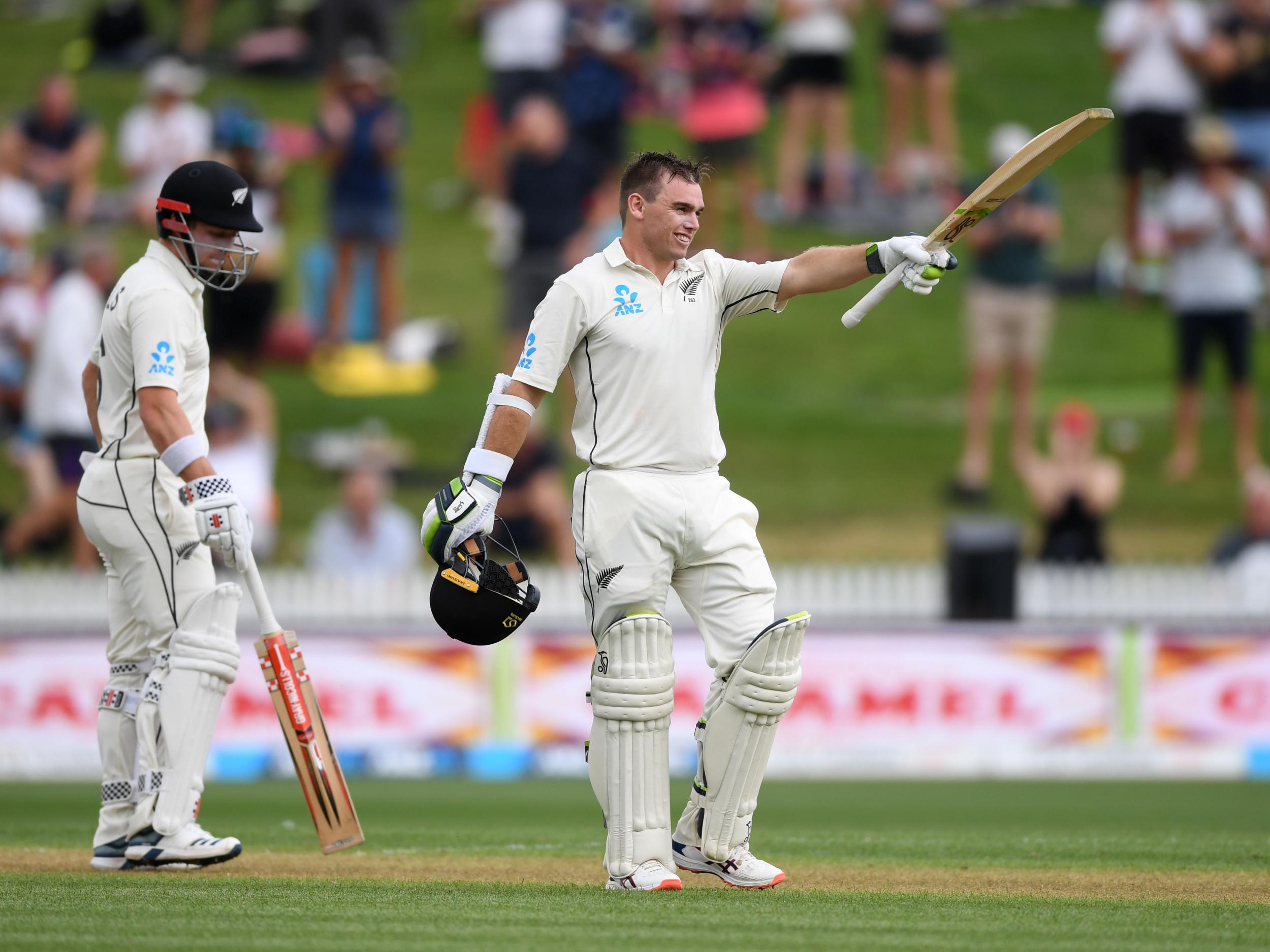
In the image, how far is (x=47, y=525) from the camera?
12922mm

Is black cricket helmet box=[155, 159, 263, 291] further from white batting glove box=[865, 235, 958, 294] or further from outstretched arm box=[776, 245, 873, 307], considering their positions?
white batting glove box=[865, 235, 958, 294]

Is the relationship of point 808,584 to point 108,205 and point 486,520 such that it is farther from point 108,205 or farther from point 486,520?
point 108,205

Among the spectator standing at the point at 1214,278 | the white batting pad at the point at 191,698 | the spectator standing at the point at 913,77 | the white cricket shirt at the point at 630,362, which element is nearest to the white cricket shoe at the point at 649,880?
the white cricket shirt at the point at 630,362

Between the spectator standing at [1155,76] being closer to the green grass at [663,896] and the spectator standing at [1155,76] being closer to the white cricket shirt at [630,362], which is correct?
the green grass at [663,896]

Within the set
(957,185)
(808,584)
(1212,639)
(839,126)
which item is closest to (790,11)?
(839,126)

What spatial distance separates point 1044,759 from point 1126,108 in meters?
7.32

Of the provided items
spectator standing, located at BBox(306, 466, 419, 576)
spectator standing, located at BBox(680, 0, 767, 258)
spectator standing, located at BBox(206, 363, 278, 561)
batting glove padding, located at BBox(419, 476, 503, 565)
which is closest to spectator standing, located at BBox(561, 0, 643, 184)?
spectator standing, located at BBox(680, 0, 767, 258)

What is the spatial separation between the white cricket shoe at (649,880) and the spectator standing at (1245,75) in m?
11.9

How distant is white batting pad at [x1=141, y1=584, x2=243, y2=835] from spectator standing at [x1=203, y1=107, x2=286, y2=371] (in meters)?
5.84

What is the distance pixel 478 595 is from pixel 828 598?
636cm

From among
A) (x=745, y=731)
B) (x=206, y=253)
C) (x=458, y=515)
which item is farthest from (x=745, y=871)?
(x=206, y=253)

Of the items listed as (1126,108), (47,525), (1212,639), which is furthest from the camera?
(1126,108)

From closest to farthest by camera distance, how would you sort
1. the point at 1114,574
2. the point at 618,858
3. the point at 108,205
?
the point at 618,858, the point at 1114,574, the point at 108,205

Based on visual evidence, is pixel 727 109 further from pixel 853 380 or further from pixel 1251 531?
pixel 1251 531
